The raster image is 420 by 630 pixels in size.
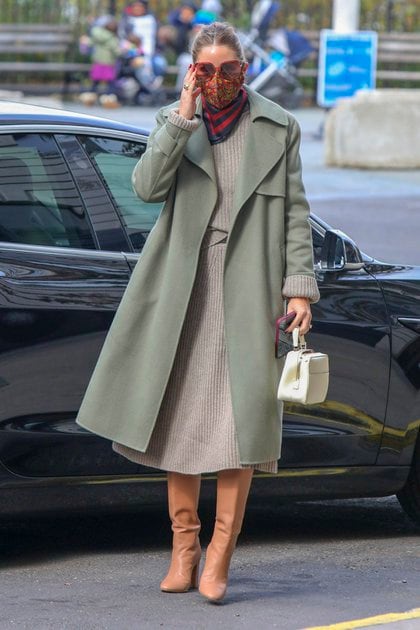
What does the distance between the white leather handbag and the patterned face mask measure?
0.78 meters

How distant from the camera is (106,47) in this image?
74.3ft

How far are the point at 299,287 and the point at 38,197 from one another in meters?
1.05

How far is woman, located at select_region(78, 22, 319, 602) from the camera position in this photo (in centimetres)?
431

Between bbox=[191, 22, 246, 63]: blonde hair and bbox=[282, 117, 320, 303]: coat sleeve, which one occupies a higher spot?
bbox=[191, 22, 246, 63]: blonde hair

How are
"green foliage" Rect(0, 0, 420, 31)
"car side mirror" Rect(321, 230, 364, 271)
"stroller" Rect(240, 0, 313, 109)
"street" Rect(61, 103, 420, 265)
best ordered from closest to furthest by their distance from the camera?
"car side mirror" Rect(321, 230, 364, 271)
"street" Rect(61, 103, 420, 265)
"stroller" Rect(240, 0, 313, 109)
"green foliage" Rect(0, 0, 420, 31)

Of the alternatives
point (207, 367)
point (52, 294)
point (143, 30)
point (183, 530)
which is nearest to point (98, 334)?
point (52, 294)

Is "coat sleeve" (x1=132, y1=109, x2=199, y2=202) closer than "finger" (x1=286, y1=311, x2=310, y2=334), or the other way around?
"coat sleeve" (x1=132, y1=109, x2=199, y2=202)

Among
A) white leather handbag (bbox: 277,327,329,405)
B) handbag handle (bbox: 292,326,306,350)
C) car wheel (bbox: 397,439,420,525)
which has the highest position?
handbag handle (bbox: 292,326,306,350)

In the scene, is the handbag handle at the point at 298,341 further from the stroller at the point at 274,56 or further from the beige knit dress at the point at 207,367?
the stroller at the point at 274,56

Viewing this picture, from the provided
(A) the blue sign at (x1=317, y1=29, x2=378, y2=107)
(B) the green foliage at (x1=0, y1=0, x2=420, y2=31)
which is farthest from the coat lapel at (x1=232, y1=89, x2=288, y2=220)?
(B) the green foliage at (x1=0, y1=0, x2=420, y2=31)

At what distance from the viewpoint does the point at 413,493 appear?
543 centimetres

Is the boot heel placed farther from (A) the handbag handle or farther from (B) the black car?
(A) the handbag handle

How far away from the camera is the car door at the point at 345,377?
5.04m

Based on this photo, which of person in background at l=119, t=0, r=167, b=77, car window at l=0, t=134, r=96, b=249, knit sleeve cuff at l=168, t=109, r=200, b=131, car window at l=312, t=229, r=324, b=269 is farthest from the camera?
person in background at l=119, t=0, r=167, b=77
